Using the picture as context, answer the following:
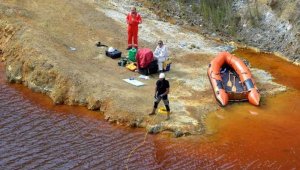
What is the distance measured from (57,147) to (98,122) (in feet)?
6.94

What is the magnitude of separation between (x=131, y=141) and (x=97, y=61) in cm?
605

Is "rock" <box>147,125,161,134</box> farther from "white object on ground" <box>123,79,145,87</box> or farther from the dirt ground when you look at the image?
"white object on ground" <box>123,79,145,87</box>

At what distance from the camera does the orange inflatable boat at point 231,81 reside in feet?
58.9

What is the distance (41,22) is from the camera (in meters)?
22.8

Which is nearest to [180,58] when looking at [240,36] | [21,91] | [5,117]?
[240,36]

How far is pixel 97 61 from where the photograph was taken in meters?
20.5

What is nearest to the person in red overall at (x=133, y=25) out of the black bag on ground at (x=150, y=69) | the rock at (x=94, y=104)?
the black bag on ground at (x=150, y=69)

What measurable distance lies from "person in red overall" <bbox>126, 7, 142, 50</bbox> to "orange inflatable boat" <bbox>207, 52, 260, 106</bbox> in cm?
381

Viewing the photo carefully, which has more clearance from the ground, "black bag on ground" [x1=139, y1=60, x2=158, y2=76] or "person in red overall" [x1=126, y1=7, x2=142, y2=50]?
"person in red overall" [x1=126, y1=7, x2=142, y2=50]

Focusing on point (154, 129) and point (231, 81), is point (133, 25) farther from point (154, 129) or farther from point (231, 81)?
point (154, 129)

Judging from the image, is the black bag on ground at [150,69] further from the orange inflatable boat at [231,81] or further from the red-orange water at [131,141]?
the red-orange water at [131,141]

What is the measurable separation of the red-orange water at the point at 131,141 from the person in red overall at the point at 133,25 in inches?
214

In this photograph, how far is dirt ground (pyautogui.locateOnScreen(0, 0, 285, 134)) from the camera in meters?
17.0

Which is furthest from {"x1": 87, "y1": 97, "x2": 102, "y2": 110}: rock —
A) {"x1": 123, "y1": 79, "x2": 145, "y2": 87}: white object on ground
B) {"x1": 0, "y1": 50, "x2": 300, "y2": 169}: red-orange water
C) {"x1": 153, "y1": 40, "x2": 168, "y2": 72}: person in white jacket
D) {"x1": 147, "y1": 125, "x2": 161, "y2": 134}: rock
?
{"x1": 153, "y1": 40, "x2": 168, "y2": 72}: person in white jacket
